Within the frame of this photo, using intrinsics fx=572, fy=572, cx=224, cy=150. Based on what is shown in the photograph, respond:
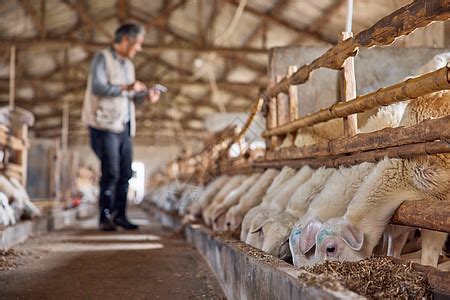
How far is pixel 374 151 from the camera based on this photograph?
2910mm

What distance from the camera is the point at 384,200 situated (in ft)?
8.99

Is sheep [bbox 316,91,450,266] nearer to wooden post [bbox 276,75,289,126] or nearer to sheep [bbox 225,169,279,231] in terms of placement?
sheep [bbox 225,169,279,231]

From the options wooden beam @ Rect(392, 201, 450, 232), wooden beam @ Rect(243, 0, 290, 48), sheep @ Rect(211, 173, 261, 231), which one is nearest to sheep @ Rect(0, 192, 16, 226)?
sheep @ Rect(211, 173, 261, 231)

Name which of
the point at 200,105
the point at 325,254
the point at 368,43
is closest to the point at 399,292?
the point at 325,254

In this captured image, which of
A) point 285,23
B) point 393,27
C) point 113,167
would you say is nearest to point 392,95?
point 393,27

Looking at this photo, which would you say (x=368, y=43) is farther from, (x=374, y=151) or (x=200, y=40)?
(x=200, y=40)

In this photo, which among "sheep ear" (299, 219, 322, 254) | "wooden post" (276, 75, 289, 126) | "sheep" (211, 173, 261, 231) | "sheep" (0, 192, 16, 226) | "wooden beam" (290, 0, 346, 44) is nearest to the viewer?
"sheep ear" (299, 219, 322, 254)

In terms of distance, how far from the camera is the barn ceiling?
39.9 ft

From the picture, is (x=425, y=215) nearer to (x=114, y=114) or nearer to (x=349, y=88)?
(x=349, y=88)

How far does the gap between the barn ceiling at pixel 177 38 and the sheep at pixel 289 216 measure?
219 inches

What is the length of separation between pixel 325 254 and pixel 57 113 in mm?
24279

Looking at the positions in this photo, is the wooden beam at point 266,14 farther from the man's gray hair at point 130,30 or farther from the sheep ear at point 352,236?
the sheep ear at point 352,236

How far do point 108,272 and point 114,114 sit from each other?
10.0 feet

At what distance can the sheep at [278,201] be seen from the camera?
3609 mm
